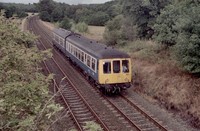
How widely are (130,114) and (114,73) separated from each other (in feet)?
11.6

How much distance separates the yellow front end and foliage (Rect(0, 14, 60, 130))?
530cm

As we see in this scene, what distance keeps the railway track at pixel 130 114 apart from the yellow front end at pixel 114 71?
1.07 m

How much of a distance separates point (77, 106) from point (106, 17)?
175 ft

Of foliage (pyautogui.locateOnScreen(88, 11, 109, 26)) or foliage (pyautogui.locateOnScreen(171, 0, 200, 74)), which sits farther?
foliage (pyautogui.locateOnScreen(88, 11, 109, 26))

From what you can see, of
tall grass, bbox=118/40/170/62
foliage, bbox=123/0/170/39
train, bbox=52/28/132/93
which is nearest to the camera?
train, bbox=52/28/132/93

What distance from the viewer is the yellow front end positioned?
62.5ft

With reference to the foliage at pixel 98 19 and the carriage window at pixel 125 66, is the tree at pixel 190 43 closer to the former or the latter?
the carriage window at pixel 125 66

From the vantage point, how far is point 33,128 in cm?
671

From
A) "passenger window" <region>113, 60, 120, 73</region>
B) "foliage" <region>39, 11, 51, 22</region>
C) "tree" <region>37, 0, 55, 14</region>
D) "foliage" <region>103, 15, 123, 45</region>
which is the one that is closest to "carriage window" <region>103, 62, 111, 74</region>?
"passenger window" <region>113, 60, 120, 73</region>

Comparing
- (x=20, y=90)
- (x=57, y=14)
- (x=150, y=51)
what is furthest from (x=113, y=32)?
(x=57, y=14)

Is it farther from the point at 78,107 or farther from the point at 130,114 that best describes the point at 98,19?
the point at 130,114

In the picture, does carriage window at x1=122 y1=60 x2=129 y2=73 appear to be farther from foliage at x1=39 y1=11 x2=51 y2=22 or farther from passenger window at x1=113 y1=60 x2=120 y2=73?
foliage at x1=39 y1=11 x2=51 y2=22

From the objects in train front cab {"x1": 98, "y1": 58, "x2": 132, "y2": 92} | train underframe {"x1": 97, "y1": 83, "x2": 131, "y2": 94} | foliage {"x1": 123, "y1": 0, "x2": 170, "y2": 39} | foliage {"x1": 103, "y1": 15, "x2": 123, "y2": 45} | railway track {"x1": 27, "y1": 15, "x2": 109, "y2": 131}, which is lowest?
railway track {"x1": 27, "y1": 15, "x2": 109, "y2": 131}

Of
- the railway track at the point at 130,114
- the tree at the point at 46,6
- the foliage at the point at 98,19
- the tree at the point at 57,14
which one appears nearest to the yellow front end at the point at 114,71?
the railway track at the point at 130,114
